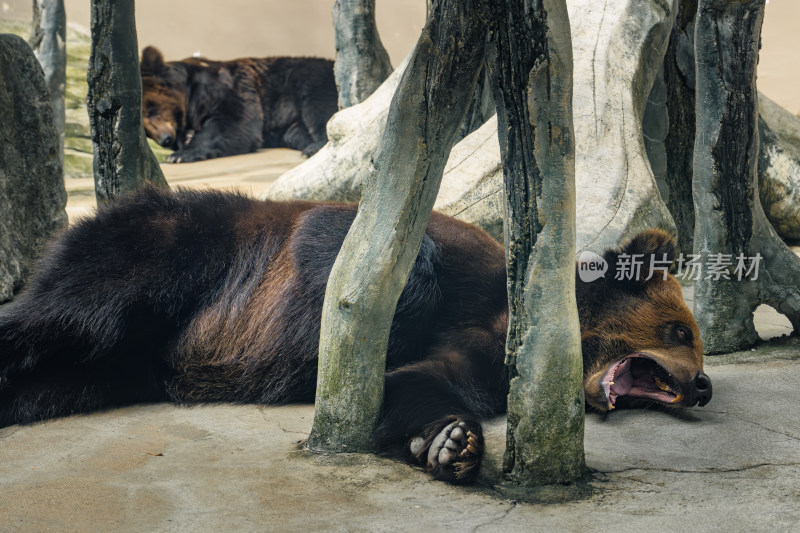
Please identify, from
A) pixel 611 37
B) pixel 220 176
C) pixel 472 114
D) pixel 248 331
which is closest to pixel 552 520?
pixel 248 331

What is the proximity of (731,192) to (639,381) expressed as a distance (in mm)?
1384

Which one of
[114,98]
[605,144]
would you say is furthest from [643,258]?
[114,98]

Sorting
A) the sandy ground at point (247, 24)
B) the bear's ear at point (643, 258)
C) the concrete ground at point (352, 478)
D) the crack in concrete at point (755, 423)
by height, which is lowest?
the concrete ground at point (352, 478)

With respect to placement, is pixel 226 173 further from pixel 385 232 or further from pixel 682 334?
pixel 385 232

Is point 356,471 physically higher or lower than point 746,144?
lower

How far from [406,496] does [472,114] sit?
192 inches

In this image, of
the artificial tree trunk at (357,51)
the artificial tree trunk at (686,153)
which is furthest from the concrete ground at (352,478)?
the artificial tree trunk at (357,51)

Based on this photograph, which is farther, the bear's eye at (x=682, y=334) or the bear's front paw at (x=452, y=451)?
the bear's eye at (x=682, y=334)

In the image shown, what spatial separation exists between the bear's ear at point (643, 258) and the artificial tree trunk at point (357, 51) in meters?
7.23

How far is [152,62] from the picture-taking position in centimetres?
1373

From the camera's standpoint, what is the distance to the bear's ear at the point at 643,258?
3.68 meters

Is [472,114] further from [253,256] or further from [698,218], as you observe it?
[253,256]

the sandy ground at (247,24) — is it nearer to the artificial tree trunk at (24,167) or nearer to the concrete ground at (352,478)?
the artificial tree trunk at (24,167)

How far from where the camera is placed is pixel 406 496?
246 centimetres
